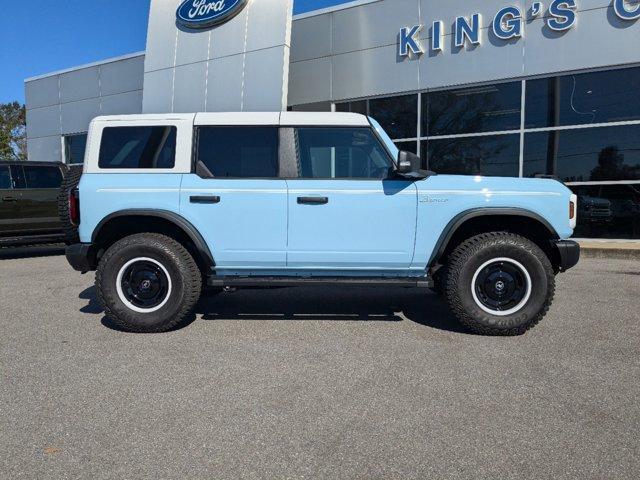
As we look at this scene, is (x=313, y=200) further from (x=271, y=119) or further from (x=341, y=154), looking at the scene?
(x=271, y=119)

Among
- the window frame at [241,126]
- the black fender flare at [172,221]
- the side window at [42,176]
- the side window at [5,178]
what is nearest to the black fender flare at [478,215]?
the window frame at [241,126]

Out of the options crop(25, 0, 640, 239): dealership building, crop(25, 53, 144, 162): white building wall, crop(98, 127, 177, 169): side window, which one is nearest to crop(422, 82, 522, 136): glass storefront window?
crop(25, 0, 640, 239): dealership building

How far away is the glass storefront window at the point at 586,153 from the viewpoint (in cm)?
964

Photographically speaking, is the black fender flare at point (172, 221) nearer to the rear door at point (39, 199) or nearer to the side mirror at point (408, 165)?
the side mirror at point (408, 165)

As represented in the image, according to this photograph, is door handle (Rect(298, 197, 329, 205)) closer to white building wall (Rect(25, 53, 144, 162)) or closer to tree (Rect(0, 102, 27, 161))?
white building wall (Rect(25, 53, 144, 162))

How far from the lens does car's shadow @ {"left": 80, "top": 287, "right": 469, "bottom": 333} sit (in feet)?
15.3

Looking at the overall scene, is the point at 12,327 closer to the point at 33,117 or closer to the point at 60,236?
the point at 60,236

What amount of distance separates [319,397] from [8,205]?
335 inches

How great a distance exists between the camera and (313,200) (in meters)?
4.05

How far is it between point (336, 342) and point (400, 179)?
1573mm

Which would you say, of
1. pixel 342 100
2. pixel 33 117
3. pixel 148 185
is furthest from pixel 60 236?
pixel 33 117

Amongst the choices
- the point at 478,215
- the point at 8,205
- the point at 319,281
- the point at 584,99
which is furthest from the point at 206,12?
the point at 478,215

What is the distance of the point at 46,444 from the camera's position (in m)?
2.33

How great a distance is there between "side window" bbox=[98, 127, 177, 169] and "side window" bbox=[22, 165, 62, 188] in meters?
5.98
